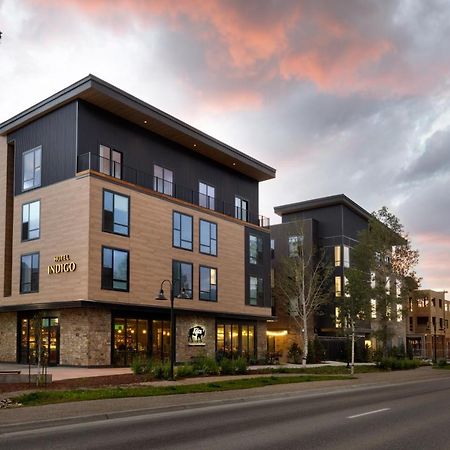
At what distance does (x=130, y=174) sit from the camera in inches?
1549

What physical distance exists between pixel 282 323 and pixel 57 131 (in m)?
31.3

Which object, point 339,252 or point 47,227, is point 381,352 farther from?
point 47,227

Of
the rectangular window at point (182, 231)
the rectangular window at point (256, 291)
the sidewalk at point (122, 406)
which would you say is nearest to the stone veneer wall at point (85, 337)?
the rectangular window at point (182, 231)

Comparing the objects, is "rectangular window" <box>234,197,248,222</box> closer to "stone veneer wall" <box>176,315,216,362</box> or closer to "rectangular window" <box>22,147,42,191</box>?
"stone veneer wall" <box>176,315,216,362</box>

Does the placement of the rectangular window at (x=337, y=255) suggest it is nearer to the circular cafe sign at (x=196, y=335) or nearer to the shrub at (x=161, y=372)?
the circular cafe sign at (x=196, y=335)

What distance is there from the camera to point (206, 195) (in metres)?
46.1

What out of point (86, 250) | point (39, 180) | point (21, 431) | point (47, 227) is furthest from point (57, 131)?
point (21, 431)

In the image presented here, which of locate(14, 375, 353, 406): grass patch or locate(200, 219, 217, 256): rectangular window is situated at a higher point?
locate(200, 219, 217, 256): rectangular window

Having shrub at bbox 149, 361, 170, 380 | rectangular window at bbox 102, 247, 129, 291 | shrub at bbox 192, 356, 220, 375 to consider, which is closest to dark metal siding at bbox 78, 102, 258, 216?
rectangular window at bbox 102, 247, 129, 291

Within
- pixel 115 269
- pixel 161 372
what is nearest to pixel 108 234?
pixel 115 269

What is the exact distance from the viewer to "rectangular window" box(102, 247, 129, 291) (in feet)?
115

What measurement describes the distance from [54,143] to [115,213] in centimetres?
605

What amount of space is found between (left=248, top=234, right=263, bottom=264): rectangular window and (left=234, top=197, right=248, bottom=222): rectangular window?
1786 mm

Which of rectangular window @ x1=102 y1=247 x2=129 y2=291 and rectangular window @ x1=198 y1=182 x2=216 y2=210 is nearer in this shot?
Answer: rectangular window @ x1=102 y1=247 x2=129 y2=291
